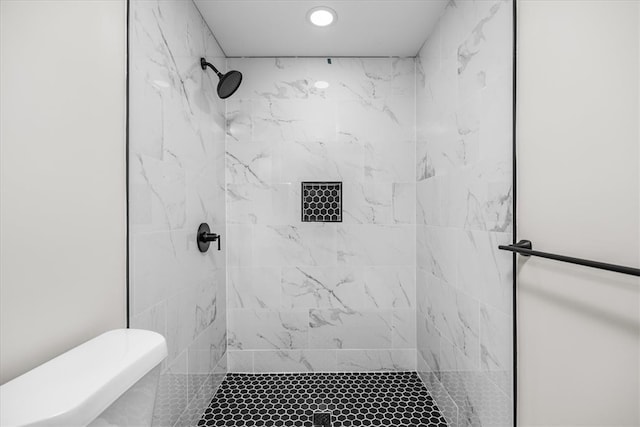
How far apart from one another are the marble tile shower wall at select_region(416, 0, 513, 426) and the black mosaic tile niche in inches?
20.0

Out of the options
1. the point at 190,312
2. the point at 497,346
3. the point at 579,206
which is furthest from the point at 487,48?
the point at 190,312

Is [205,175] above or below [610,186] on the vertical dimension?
above

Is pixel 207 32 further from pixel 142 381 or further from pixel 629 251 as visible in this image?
pixel 629 251

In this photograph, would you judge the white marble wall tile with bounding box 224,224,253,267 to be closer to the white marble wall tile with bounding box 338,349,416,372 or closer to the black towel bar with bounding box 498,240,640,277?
the white marble wall tile with bounding box 338,349,416,372

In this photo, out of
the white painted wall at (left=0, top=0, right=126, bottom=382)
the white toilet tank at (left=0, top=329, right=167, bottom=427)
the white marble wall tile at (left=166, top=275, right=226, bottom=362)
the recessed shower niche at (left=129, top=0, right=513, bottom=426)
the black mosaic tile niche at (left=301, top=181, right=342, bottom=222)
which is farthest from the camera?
the black mosaic tile niche at (left=301, top=181, right=342, bottom=222)

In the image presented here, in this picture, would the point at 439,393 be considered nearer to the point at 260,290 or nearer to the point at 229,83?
the point at 260,290

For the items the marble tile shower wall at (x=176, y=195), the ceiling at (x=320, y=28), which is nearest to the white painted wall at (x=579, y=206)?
the ceiling at (x=320, y=28)

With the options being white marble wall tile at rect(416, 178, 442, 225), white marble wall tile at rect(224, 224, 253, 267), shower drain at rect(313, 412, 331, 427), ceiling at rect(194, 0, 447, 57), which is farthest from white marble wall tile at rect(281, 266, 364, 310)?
ceiling at rect(194, 0, 447, 57)

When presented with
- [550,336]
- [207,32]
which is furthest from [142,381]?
[207,32]

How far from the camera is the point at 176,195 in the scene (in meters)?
1.48

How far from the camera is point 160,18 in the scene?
4.42 feet

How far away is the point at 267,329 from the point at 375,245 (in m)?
0.86

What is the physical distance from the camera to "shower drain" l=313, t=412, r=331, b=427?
1660 millimetres

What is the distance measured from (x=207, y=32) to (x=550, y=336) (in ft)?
6.61
